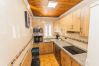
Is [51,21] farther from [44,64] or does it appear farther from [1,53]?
[1,53]

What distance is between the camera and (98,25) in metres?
0.80

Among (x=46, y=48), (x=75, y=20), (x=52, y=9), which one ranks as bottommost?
(x=46, y=48)

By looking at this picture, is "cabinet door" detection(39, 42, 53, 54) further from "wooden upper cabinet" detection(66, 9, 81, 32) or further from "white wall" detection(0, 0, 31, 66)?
"white wall" detection(0, 0, 31, 66)

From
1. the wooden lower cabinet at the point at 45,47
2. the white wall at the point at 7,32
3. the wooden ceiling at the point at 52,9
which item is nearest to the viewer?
the white wall at the point at 7,32

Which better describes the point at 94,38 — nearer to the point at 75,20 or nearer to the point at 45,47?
the point at 75,20

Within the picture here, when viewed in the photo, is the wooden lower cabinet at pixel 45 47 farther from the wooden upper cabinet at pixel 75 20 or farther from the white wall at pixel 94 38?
the white wall at pixel 94 38

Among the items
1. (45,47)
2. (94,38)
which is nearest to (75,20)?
(94,38)

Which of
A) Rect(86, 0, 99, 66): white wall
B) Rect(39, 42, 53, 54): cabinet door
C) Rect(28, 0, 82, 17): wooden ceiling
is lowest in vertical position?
Rect(39, 42, 53, 54): cabinet door

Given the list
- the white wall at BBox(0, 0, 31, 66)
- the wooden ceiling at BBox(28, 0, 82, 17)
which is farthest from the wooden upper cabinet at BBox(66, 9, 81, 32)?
the white wall at BBox(0, 0, 31, 66)

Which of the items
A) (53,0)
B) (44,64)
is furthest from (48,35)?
(53,0)

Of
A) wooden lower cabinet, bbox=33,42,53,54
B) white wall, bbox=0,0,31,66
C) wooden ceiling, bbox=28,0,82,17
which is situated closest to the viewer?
white wall, bbox=0,0,31,66

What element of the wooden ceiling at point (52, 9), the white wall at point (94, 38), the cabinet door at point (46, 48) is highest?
the wooden ceiling at point (52, 9)

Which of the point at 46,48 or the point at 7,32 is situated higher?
the point at 7,32

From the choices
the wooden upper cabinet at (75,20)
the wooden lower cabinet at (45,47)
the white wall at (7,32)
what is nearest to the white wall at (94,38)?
the white wall at (7,32)
